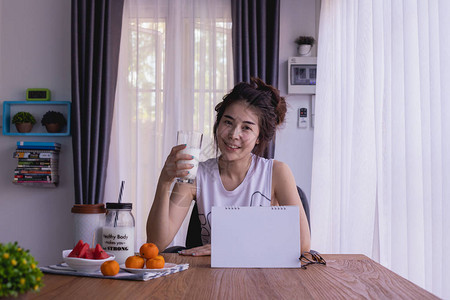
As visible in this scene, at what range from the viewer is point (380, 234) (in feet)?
7.32

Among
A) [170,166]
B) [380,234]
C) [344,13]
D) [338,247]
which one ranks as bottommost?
[338,247]

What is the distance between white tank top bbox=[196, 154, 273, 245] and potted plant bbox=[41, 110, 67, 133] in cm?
204

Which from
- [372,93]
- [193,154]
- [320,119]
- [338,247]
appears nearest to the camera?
[193,154]

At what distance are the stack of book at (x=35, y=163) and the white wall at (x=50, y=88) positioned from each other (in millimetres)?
174

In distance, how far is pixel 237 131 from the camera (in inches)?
72.6

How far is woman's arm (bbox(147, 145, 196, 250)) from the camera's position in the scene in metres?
1.31

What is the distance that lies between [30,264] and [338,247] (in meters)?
2.51

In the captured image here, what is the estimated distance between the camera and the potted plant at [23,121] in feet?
11.9

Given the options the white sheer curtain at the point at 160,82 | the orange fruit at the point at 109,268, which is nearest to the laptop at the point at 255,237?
the orange fruit at the point at 109,268

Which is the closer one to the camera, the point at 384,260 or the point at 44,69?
the point at 384,260

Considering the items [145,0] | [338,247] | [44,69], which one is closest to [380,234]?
[338,247]

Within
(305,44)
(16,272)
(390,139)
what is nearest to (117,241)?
(16,272)

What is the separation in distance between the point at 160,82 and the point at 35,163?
1181 mm

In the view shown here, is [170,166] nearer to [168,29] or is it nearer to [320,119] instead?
[320,119]
